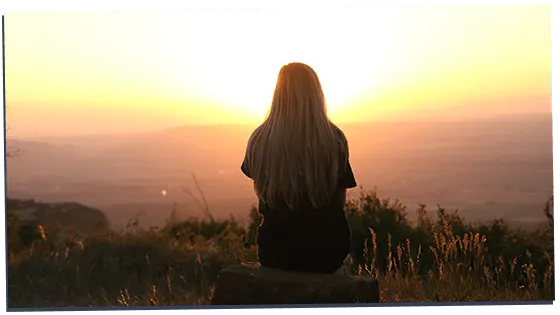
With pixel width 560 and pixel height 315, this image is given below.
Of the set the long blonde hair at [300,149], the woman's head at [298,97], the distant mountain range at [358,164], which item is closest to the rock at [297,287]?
the long blonde hair at [300,149]

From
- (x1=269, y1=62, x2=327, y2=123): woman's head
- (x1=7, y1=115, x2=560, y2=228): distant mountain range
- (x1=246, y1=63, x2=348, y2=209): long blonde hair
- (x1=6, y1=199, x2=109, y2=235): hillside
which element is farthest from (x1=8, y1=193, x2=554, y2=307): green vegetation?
(x1=269, y1=62, x2=327, y2=123): woman's head

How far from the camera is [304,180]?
214 inches

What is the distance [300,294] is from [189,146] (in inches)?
72.9

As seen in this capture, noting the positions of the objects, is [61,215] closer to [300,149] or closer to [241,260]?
[241,260]

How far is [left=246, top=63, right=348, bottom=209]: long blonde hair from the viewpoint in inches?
213

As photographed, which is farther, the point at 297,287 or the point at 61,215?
the point at 61,215

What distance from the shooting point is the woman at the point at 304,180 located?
17.7 feet

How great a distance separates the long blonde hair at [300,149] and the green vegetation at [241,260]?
3.23ft

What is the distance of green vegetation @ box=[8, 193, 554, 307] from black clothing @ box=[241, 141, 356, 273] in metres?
0.82

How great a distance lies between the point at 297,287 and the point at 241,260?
1.77 meters

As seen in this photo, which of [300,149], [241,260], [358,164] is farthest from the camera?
[241,260]

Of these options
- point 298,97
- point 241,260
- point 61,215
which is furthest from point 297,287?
point 61,215

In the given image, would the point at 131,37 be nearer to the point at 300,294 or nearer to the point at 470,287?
the point at 300,294

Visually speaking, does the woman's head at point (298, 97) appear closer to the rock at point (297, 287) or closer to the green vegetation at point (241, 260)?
the rock at point (297, 287)
